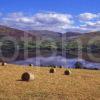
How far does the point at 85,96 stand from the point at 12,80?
269 inches

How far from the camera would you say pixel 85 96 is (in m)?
20.5

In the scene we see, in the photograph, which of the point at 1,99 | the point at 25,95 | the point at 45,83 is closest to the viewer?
the point at 1,99

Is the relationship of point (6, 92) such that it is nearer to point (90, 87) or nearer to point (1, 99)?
point (1, 99)

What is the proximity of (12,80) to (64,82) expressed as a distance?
3449mm

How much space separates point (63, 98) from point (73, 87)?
3841mm

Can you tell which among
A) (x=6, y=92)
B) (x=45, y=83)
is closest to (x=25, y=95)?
(x=6, y=92)

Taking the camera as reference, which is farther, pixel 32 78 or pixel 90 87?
pixel 32 78

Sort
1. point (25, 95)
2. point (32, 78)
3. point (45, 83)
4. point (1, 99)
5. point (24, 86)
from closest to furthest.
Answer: point (1, 99)
point (25, 95)
point (24, 86)
point (45, 83)
point (32, 78)

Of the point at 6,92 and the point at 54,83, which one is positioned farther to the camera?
the point at 54,83

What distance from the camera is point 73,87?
23469 mm

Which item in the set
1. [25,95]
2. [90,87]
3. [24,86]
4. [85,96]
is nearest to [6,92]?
[25,95]

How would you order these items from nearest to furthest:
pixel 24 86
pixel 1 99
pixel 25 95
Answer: pixel 1 99, pixel 25 95, pixel 24 86

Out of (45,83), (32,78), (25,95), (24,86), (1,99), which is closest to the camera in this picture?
(1,99)

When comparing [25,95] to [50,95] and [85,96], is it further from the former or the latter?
[85,96]
